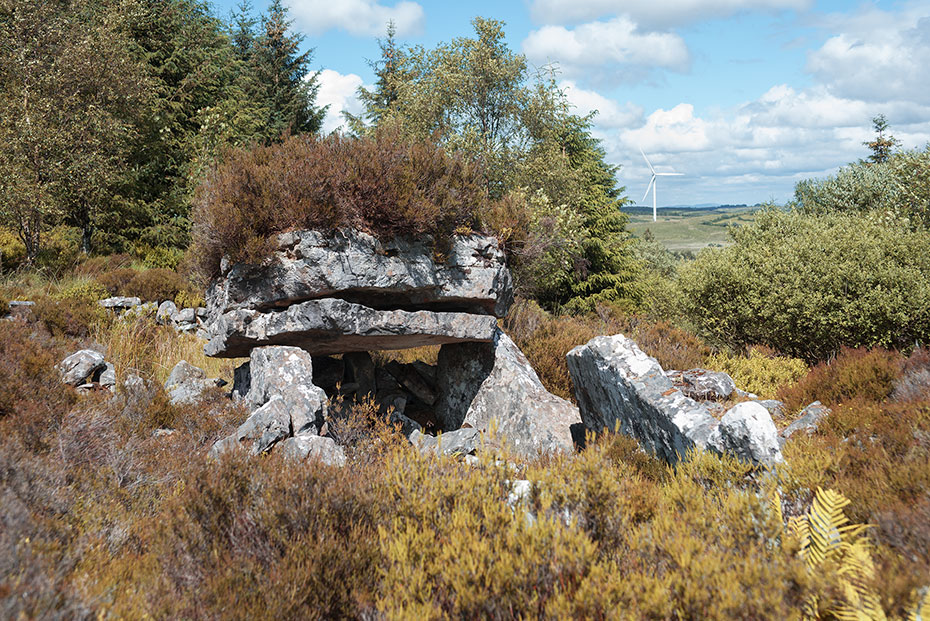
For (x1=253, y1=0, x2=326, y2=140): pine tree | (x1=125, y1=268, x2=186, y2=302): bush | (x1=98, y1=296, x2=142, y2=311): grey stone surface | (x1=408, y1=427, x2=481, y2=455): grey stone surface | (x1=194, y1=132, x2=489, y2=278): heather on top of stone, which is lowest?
(x1=408, y1=427, x2=481, y2=455): grey stone surface

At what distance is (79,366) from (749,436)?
326 inches

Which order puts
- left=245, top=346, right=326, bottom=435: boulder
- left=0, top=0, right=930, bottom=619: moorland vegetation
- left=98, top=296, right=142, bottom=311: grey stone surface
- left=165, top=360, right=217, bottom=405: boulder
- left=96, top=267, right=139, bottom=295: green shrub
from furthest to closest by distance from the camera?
left=96, top=267, right=139, bottom=295: green shrub → left=98, top=296, right=142, bottom=311: grey stone surface → left=165, top=360, right=217, bottom=405: boulder → left=245, top=346, right=326, bottom=435: boulder → left=0, top=0, right=930, bottom=619: moorland vegetation

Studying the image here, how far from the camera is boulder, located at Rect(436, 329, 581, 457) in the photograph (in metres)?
7.75

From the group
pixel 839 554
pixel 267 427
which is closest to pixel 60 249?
pixel 267 427

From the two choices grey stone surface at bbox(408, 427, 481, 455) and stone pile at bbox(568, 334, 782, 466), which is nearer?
stone pile at bbox(568, 334, 782, 466)

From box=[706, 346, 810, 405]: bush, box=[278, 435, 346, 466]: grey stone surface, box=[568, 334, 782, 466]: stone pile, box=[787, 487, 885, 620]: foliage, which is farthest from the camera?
box=[706, 346, 810, 405]: bush

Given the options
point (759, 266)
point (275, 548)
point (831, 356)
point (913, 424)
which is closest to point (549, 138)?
point (759, 266)

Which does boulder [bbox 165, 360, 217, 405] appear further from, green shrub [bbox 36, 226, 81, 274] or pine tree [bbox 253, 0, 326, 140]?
pine tree [bbox 253, 0, 326, 140]

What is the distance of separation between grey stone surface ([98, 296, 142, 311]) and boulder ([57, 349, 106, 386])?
437cm

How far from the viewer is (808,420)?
19.5 ft

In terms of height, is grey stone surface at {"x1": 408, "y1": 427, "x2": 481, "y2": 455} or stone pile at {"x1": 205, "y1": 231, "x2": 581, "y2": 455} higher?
stone pile at {"x1": 205, "y1": 231, "x2": 581, "y2": 455}

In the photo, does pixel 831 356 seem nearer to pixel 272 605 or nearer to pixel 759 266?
pixel 759 266

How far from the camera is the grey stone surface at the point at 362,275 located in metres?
7.04

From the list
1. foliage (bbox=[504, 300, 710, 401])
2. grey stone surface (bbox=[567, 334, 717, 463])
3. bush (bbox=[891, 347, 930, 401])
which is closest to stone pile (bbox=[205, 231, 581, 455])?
grey stone surface (bbox=[567, 334, 717, 463])
